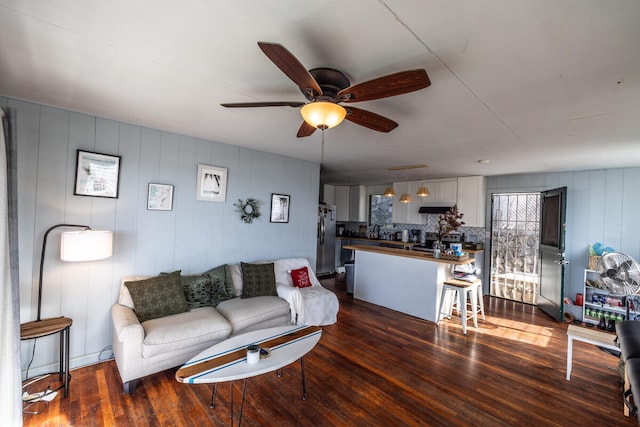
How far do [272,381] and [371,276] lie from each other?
2658 millimetres

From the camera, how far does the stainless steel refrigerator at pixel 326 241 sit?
666 cm

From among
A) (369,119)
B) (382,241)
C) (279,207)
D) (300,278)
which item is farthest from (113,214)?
(382,241)

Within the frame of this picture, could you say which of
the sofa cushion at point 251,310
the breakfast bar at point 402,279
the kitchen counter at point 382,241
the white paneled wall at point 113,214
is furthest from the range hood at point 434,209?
the sofa cushion at point 251,310

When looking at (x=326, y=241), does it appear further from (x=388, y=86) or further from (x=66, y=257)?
(x=388, y=86)

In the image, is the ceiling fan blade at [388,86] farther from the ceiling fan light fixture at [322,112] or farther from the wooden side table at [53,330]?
the wooden side table at [53,330]

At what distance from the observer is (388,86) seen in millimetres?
1365

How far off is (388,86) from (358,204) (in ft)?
19.8

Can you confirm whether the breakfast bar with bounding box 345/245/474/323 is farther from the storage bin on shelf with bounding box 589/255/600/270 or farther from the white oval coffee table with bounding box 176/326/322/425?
the white oval coffee table with bounding box 176/326/322/425

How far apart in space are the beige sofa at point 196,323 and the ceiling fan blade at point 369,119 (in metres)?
2.23

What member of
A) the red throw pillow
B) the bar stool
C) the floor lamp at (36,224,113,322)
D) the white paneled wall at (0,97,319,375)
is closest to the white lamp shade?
the floor lamp at (36,224,113,322)

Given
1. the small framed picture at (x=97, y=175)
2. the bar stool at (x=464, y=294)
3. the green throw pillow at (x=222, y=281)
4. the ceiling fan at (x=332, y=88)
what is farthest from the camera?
the bar stool at (x=464, y=294)

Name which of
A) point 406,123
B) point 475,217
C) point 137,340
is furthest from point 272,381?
point 475,217

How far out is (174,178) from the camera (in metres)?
3.20

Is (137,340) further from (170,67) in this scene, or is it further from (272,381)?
(170,67)
